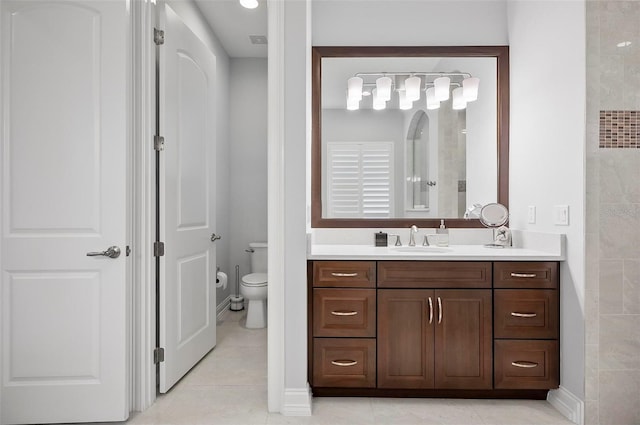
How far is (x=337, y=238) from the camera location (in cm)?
277

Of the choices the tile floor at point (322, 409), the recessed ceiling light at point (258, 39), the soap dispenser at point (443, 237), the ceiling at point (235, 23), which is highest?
the ceiling at point (235, 23)

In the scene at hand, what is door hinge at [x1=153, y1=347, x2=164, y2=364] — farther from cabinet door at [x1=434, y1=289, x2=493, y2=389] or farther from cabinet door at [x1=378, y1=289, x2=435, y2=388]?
cabinet door at [x1=434, y1=289, x2=493, y2=389]

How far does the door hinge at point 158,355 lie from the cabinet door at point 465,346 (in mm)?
1591

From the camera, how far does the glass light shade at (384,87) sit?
2799mm

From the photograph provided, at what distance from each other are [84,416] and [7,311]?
2.14 feet

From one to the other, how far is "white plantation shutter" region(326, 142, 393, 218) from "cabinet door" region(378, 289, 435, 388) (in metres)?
0.85

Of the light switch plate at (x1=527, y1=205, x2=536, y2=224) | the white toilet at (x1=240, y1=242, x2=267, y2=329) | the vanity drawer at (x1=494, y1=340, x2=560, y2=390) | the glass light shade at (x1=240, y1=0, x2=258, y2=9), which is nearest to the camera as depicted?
the vanity drawer at (x1=494, y1=340, x2=560, y2=390)

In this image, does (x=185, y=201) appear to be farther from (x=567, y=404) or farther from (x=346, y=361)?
(x=567, y=404)

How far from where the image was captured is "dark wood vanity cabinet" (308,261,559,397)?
7.04 feet

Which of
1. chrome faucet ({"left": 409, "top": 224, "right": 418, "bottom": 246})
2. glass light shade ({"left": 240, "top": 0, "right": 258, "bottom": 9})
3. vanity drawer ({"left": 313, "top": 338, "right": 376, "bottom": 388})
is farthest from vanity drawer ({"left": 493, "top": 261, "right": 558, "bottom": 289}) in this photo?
glass light shade ({"left": 240, "top": 0, "right": 258, "bottom": 9})

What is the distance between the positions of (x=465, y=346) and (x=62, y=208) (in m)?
2.26

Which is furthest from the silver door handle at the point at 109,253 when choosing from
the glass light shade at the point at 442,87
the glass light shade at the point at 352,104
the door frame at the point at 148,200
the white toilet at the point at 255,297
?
the glass light shade at the point at 442,87

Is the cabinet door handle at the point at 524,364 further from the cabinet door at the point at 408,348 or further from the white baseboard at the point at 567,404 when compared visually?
the cabinet door at the point at 408,348

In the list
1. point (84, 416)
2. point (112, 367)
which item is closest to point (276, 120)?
point (112, 367)
